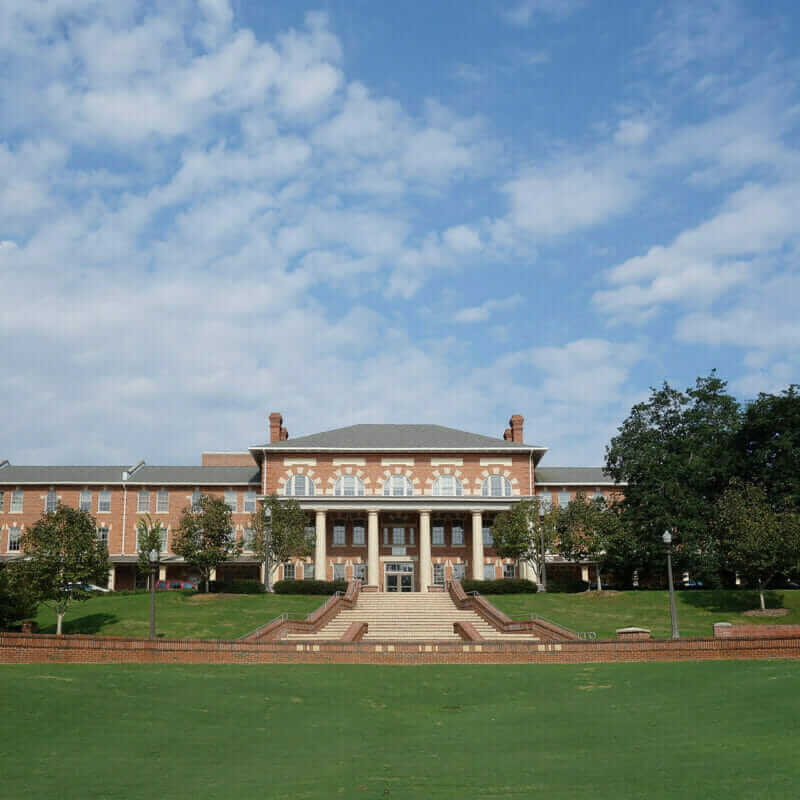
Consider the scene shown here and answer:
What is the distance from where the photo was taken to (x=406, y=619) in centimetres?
4109

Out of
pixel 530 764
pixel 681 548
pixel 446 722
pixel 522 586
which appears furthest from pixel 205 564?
pixel 530 764

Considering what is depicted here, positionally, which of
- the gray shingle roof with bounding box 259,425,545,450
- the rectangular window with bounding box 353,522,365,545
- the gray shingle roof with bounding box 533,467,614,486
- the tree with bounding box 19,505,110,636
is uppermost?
the gray shingle roof with bounding box 259,425,545,450

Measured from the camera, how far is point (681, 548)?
49906mm

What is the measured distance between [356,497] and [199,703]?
38572mm

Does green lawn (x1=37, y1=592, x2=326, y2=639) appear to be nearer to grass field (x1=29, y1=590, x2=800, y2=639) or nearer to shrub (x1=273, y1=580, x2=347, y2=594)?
grass field (x1=29, y1=590, x2=800, y2=639)

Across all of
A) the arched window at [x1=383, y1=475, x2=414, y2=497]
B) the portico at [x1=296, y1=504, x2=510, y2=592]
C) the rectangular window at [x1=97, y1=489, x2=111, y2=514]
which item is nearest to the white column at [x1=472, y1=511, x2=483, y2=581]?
the portico at [x1=296, y1=504, x2=510, y2=592]

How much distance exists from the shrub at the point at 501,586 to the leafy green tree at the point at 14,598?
941 inches

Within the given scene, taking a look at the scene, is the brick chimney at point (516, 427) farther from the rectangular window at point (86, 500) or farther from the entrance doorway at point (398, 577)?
the rectangular window at point (86, 500)

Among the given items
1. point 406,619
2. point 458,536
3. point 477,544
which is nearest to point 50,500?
point 458,536

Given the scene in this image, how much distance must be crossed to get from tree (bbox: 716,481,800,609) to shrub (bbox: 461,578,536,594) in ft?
36.6

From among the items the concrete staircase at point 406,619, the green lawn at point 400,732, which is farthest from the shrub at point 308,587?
the green lawn at point 400,732

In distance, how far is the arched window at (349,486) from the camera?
5966 centimetres

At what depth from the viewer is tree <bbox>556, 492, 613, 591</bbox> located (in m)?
49.0

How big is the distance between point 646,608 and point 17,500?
46827 millimetres
